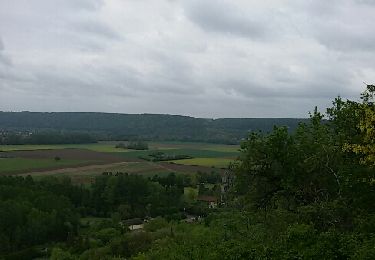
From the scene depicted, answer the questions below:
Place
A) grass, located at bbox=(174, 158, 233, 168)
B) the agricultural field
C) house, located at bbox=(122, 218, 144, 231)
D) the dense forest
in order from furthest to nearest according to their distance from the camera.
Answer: grass, located at bbox=(174, 158, 233, 168) → the agricultural field → house, located at bbox=(122, 218, 144, 231) → the dense forest

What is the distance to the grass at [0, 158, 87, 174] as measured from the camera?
9518cm

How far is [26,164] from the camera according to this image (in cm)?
10238

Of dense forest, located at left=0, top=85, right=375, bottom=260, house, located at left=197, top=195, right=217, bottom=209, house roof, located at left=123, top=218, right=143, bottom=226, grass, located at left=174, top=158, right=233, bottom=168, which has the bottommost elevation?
house roof, located at left=123, top=218, right=143, bottom=226

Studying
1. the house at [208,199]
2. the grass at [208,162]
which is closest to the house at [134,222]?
the house at [208,199]

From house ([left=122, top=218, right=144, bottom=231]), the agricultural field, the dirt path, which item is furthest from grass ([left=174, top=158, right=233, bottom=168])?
house ([left=122, top=218, right=144, bottom=231])

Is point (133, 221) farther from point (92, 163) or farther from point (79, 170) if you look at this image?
point (92, 163)

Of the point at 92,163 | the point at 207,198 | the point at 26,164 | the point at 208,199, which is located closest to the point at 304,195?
the point at 208,199

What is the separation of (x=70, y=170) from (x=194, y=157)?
39670 mm

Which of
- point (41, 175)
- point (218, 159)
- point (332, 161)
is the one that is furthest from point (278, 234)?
point (218, 159)

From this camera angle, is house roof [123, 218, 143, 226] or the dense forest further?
house roof [123, 218, 143, 226]

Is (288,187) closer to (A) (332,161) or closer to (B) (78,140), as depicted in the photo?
(A) (332,161)

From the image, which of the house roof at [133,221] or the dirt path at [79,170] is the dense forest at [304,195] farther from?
the dirt path at [79,170]

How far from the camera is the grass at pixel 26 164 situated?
9518cm

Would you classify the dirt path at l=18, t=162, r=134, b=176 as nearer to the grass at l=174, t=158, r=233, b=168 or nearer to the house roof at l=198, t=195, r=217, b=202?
the grass at l=174, t=158, r=233, b=168
